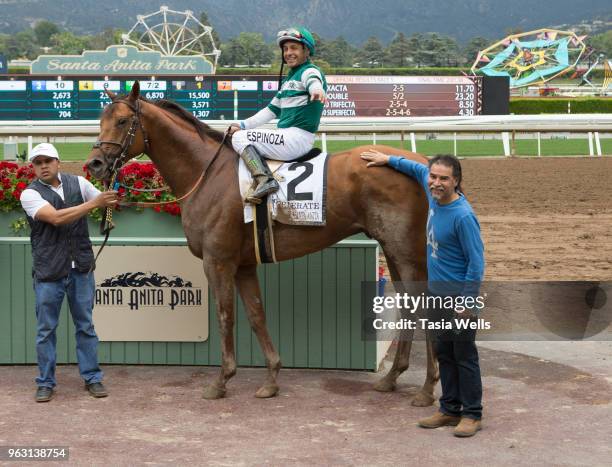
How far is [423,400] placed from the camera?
5.89 m

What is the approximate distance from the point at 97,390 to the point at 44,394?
0.32 meters

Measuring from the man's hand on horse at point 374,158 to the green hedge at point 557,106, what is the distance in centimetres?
3679

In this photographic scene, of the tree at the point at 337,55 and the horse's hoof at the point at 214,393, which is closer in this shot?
the horse's hoof at the point at 214,393

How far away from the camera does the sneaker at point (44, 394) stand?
5.97 metres

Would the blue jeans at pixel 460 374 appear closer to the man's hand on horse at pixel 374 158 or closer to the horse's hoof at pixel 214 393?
the man's hand on horse at pixel 374 158

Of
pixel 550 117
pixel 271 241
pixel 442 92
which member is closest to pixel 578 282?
pixel 271 241

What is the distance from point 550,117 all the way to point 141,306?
18.4 meters

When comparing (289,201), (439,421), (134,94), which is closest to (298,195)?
(289,201)

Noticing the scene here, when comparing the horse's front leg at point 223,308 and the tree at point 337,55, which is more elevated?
the tree at point 337,55

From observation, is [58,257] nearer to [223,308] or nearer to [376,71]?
[223,308]

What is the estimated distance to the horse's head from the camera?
19.8 feet

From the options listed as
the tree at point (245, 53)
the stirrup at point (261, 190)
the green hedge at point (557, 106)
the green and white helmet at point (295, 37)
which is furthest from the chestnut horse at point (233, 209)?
the tree at point (245, 53)

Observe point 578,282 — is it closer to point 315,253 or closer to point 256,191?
point 315,253

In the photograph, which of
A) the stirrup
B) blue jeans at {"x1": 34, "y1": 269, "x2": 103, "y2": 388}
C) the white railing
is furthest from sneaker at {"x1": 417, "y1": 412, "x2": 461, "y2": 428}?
the white railing
